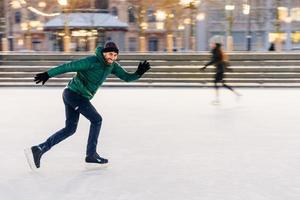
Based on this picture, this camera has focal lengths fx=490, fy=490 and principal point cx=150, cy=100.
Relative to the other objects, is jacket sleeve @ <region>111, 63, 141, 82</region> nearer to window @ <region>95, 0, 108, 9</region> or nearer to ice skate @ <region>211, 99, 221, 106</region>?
ice skate @ <region>211, 99, 221, 106</region>

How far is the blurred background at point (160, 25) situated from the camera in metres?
37.9

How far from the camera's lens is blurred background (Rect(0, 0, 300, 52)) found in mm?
37875

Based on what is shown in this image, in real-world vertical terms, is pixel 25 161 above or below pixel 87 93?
below

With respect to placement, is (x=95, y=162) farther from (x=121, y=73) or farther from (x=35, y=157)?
(x=121, y=73)

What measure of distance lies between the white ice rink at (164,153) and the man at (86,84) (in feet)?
0.78

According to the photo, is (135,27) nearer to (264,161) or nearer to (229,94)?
(229,94)

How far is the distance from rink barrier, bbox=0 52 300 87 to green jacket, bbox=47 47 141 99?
13079 millimetres

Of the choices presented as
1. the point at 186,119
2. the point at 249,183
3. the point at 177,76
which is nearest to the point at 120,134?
the point at 186,119

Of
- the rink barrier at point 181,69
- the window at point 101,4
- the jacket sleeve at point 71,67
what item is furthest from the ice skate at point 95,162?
the window at point 101,4

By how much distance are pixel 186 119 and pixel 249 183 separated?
516 centimetres

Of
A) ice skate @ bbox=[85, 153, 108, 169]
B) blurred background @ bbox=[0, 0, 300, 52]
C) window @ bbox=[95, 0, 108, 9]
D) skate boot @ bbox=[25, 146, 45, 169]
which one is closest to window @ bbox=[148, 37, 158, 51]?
blurred background @ bbox=[0, 0, 300, 52]

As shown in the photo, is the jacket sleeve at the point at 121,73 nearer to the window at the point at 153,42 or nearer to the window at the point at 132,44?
the window at the point at 132,44

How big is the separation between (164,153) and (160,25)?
37.3 m

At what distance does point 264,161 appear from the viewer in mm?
5914
